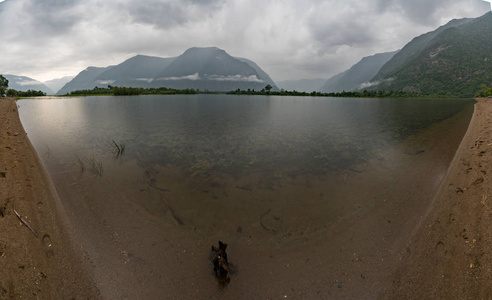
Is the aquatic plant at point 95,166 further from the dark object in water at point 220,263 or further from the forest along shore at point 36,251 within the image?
A: the dark object in water at point 220,263

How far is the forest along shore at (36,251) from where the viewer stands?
6.27m

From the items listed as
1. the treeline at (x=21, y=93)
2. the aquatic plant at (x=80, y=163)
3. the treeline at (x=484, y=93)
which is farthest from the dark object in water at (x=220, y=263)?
the treeline at (x=21, y=93)

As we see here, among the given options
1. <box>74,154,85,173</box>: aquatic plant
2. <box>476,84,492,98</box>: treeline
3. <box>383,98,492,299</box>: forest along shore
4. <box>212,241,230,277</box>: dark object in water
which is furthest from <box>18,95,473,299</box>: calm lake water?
→ <box>476,84,492,98</box>: treeline

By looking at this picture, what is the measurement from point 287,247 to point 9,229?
11.8 m

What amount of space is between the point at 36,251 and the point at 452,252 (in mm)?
16493

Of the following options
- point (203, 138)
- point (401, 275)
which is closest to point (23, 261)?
point (401, 275)

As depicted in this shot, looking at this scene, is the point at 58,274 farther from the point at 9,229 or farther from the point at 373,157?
the point at 373,157

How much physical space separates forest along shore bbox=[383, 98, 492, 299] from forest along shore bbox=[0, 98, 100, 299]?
36.9ft

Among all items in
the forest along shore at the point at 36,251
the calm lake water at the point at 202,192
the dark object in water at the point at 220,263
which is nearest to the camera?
the forest along shore at the point at 36,251

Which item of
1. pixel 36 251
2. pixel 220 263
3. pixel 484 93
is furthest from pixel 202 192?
pixel 484 93

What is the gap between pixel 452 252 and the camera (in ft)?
25.0

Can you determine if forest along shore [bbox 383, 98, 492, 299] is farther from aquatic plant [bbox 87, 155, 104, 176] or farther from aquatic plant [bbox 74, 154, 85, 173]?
aquatic plant [bbox 74, 154, 85, 173]

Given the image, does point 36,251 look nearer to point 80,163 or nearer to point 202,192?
point 202,192

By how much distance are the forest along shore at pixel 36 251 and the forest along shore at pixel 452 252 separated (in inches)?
443
